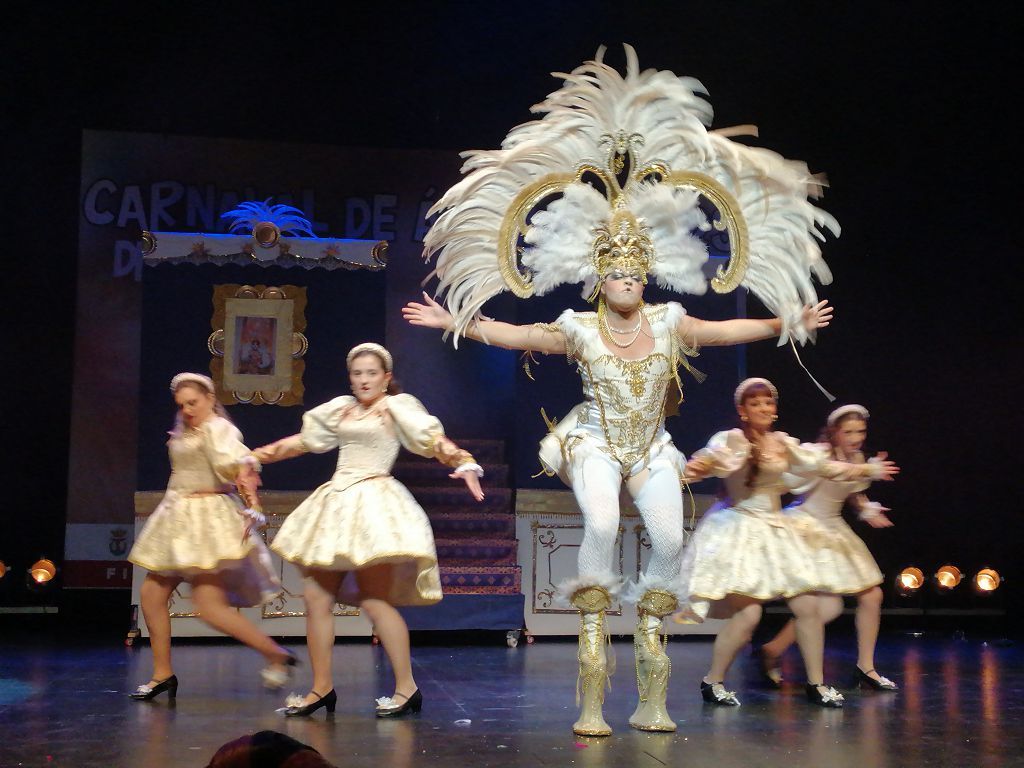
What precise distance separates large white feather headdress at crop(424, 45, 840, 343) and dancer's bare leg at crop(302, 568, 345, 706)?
1182 mm

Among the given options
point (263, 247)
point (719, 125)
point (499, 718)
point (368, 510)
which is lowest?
point (499, 718)

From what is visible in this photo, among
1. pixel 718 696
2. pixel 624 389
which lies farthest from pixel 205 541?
pixel 718 696

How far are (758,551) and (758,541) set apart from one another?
0.05 meters

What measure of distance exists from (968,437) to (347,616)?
15.2ft

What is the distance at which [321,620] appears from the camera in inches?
185

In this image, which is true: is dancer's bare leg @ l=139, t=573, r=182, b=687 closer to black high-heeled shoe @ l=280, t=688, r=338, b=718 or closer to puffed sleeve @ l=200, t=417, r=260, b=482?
puffed sleeve @ l=200, t=417, r=260, b=482

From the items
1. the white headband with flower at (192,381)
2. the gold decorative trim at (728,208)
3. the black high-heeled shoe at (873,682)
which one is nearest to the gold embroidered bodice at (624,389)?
the gold decorative trim at (728,208)

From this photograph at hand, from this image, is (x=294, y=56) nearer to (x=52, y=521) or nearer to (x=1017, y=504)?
(x=52, y=521)

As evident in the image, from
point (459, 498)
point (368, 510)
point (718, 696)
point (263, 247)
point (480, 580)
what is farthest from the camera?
point (459, 498)

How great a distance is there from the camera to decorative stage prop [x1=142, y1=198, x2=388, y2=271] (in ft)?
25.5

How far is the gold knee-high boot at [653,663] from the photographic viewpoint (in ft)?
14.0

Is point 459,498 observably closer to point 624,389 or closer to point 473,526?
point 473,526

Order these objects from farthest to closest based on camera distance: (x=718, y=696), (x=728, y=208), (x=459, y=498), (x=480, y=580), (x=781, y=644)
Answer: (x=459, y=498)
(x=480, y=580)
(x=781, y=644)
(x=718, y=696)
(x=728, y=208)

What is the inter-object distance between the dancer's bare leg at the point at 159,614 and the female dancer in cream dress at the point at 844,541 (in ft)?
9.19
